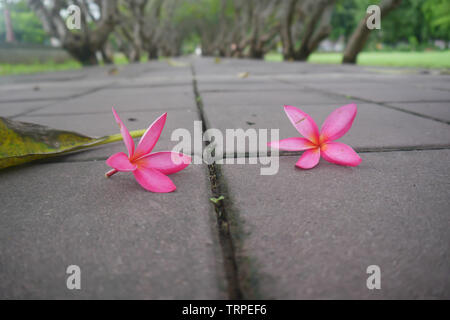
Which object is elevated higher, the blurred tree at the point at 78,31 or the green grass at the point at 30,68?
the blurred tree at the point at 78,31

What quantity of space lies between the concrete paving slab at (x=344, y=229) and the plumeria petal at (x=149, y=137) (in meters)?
0.24

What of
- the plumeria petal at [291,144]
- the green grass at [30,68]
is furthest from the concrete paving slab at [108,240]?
the green grass at [30,68]

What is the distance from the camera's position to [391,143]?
126cm

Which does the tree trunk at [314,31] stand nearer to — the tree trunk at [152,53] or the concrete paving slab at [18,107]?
the concrete paving slab at [18,107]

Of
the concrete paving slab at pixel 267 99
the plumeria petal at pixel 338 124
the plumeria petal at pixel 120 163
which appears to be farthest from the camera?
the concrete paving slab at pixel 267 99

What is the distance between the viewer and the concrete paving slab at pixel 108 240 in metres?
0.50

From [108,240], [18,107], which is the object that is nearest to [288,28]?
[18,107]

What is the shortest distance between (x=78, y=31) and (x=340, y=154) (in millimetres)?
10964

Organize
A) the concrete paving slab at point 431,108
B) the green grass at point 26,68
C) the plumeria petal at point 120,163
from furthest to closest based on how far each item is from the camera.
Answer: the green grass at point 26,68
the concrete paving slab at point 431,108
the plumeria petal at point 120,163

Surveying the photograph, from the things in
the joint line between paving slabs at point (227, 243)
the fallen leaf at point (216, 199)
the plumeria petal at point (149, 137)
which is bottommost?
the joint line between paving slabs at point (227, 243)

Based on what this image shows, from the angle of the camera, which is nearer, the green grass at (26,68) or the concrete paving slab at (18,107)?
the concrete paving slab at (18,107)

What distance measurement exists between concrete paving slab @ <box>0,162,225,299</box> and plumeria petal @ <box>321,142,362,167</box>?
15.6 inches

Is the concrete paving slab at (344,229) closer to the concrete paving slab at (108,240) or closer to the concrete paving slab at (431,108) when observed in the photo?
the concrete paving slab at (108,240)
